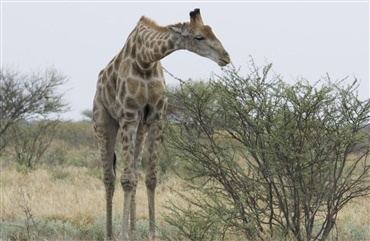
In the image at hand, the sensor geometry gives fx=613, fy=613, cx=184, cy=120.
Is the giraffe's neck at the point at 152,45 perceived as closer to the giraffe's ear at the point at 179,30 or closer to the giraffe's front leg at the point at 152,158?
the giraffe's ear at the point at 179,30

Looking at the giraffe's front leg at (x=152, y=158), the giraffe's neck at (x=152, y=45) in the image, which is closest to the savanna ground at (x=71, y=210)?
the giraffe's front leg at (x=152, y=158)

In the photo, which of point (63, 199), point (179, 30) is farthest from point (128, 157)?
point (63, 199)

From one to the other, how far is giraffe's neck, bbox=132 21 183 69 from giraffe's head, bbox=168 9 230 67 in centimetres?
13

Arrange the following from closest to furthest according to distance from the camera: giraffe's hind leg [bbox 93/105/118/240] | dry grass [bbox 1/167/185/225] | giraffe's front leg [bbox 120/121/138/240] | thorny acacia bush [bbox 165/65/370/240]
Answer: thorny acacia bush [bbox 165/65/370/240] → giraffe's front leg [bbox 120/121/138/240] → giraffe's hind leg [bbox 93/105/118/240] → dry grass [bbox 1/167/185/225]

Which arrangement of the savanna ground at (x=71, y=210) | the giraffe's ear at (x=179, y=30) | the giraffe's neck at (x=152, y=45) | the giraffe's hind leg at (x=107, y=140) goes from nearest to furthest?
the giraffe's ear at (x=179, y=30) → the giraffe's neck at (x=152, y=45) → the savanna ground at (x=71, y=210) → the giraffe's hind leg at (x=107, y=140)

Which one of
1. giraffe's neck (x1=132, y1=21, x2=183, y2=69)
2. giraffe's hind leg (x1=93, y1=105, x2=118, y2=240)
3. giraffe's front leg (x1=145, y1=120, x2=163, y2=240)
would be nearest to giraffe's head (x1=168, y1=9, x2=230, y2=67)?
giraffe's neck (x1=132, y1=21, x2=183, y2=69)

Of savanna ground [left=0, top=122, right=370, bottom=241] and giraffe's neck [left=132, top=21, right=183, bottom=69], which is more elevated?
giraffe's neck [left=132, top=21, right=183, bottom=69]

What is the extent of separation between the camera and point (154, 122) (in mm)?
6902

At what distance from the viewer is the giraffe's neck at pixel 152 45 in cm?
652

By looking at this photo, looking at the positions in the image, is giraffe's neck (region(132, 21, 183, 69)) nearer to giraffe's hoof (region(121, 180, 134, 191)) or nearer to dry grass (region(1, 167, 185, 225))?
giraffe's hoof (region(121, 180, 134, 191))

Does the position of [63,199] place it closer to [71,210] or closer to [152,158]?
[71,210]

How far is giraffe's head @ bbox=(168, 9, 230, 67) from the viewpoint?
574cm

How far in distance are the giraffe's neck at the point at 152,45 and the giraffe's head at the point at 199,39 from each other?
0.43 ft

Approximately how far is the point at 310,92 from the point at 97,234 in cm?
357
